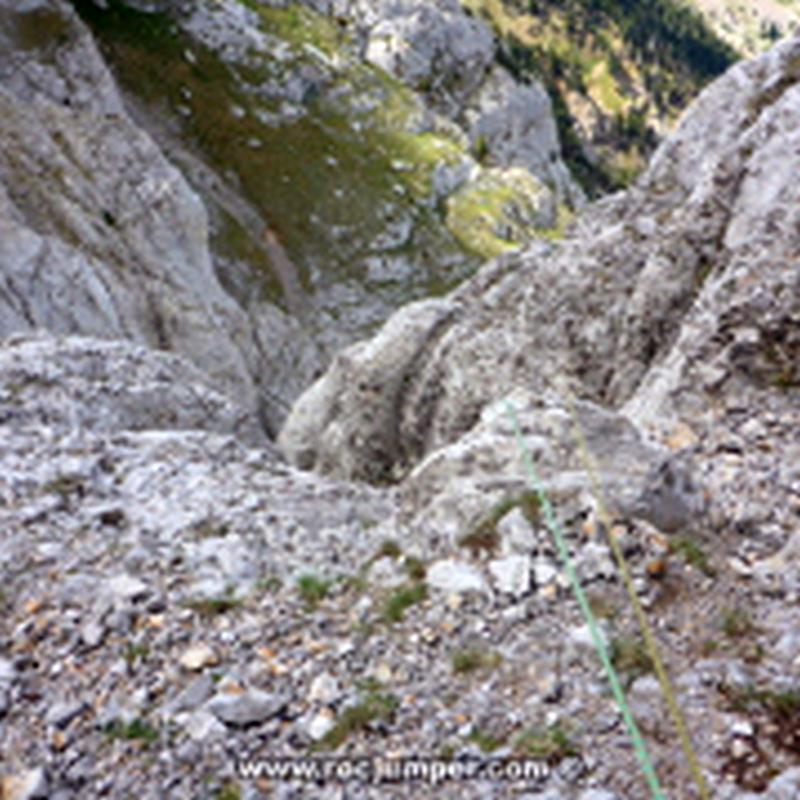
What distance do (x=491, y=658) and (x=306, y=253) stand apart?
2970 inches

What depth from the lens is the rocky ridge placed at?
7754mm

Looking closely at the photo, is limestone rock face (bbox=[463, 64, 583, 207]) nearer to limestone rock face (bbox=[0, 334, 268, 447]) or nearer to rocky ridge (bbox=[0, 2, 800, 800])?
limestone rock face (bbox=[0, 334, 268, 447])

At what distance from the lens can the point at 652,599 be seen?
914cm

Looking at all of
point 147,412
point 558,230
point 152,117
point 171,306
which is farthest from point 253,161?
point 147,412

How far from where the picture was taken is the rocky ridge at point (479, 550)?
25.4ft

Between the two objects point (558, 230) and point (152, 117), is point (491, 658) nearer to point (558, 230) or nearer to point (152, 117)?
point (152, 117)

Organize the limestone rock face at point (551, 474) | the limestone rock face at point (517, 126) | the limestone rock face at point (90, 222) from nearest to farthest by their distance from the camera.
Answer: the limestone rock face at point (551, 474)
the limestone rock face at point (90, 222)
the limestone rock face at point (517, 126)

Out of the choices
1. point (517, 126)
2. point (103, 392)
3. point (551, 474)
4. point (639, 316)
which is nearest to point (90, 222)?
point (103, 392)

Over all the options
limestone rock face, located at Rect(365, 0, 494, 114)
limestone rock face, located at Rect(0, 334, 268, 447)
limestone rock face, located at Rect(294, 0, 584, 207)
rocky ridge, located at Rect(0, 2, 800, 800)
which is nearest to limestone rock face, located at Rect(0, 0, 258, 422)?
limestone rock face, located at Rect(0, 334, 268, 447)

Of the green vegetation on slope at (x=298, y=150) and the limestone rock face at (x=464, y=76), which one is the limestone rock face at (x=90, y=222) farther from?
the limestone rock face at (x=464, y=76)

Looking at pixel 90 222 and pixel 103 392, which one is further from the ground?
pixel 103 392

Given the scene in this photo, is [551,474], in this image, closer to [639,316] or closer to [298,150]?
[639,316]

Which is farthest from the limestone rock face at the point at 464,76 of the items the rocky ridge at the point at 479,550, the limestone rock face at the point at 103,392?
the rocky ridge at the point at 479,550

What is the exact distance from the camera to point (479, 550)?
410 inches
